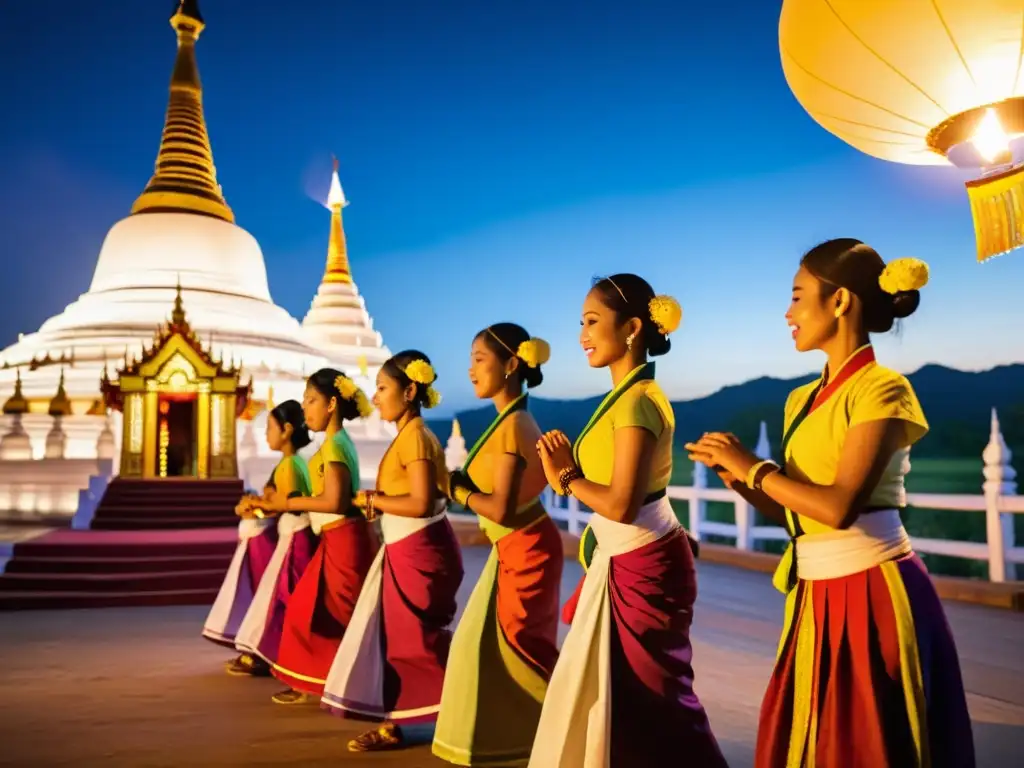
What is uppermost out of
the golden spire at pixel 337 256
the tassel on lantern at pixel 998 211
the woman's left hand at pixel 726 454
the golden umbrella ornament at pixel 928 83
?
the golden spire at pixel 337 256

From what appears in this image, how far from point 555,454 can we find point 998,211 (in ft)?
15.2

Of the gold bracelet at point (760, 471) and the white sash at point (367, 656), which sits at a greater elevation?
the gold bracelet at point (760, 471)

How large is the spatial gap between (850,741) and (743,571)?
8.58 m

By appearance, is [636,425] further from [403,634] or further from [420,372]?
[403,634]

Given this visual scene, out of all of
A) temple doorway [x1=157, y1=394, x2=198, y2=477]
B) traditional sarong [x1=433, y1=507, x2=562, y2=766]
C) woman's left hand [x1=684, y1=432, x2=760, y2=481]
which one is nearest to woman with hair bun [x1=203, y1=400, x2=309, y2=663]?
traditional sarong [x1=433, y1=507, x2=562, y2=766]

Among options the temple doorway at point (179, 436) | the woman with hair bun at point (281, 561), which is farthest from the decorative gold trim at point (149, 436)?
the woman with hair bun at point (281, 561)

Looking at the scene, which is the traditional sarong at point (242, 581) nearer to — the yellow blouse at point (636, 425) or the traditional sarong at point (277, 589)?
the traditional sarong at point (277, 589)

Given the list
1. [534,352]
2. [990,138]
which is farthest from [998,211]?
[534,352]

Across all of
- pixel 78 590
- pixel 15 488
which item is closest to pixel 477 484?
pixel 78 590

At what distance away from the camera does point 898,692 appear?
2107 millimetres

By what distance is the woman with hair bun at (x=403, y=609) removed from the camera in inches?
151

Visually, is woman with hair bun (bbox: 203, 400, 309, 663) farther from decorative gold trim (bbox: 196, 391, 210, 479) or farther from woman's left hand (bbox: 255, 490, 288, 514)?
decorative gold trim (bbox: 196, 391, 210, 479)

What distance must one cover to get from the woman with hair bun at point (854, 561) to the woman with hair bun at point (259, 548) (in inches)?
139

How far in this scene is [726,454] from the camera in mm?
2289
